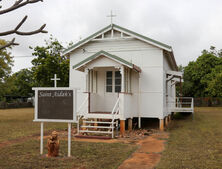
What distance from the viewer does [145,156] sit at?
26.2ft

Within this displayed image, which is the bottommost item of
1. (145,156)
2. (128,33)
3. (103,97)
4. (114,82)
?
(145,156)

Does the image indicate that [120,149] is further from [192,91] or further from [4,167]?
[192,91]

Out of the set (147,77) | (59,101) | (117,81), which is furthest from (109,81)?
(59,101)

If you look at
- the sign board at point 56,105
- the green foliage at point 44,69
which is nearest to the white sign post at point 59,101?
the sign board at point 56,105

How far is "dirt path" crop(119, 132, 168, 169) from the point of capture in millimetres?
6867

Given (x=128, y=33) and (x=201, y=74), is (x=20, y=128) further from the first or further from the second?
(x=201, y=74)

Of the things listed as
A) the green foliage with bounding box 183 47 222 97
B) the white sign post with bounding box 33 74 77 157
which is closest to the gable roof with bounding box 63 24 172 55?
the white sign post with bounding box 33 74 77 157

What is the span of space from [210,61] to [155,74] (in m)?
40.0

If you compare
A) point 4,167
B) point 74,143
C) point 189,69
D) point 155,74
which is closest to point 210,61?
point 189,69

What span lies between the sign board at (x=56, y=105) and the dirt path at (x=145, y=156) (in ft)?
7.28

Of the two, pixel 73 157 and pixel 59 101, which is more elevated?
pixel 59 101

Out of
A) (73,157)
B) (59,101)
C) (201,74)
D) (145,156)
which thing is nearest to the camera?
(73,157)

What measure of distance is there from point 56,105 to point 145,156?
3.30 metres

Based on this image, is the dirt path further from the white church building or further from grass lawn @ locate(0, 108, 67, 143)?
grass lawn @ locate(0, 108, 67, 143)
